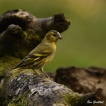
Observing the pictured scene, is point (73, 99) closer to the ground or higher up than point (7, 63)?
closer to the ground

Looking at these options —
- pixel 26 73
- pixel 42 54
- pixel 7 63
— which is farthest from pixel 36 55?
pixel 7 63

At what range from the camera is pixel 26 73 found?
18.6ft

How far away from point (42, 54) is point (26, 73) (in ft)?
1.73

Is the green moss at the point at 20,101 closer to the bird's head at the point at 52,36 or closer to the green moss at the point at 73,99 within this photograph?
the green moss at the point at 73,99

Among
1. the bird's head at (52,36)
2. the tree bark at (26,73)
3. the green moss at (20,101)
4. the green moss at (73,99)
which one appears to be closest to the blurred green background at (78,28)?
the tree bark at (26,73)

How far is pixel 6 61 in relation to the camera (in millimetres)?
6543

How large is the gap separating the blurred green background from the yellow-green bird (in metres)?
3.97

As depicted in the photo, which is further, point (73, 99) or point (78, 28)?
point (78, 28)

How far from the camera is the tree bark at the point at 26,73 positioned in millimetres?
4438

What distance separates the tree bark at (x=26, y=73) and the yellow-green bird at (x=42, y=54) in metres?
0.09

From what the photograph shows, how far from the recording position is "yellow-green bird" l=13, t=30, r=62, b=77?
19.1 feet

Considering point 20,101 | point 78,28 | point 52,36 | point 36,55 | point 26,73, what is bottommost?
point 20,101

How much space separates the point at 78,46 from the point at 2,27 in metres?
5.39

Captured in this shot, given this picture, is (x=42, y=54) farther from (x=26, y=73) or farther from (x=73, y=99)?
(x=73, y=99)
